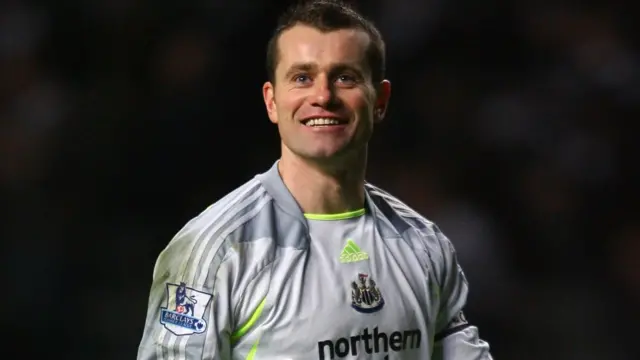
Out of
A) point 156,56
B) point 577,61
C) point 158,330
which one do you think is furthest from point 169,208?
point 577,61

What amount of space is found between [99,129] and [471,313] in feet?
4.44

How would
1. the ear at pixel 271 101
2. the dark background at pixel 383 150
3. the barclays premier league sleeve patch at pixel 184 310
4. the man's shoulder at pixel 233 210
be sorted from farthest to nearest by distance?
the dark background at pixel 383 150, the ear at pixel 271 101, the man's shoulder at pixel 233 210, the barclays premier league sleeve patch at pixel 184 310

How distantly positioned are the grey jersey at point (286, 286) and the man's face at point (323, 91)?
0.42 feet

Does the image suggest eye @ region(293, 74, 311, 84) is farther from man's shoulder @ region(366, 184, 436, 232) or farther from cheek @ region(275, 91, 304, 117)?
man's shoulder @ region(366, 184, 436, 232)

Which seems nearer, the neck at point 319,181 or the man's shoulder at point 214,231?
the man's shoulder at point 214,231

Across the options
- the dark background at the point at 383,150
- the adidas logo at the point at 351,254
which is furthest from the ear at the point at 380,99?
the dark background at the point at 383,150

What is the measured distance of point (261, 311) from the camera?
1.96 m

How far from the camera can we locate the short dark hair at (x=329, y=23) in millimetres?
2086

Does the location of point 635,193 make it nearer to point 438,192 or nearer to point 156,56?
point 438,192

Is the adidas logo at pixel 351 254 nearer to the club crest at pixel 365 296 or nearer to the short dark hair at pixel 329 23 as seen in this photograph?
the club crest at pixel 365 296

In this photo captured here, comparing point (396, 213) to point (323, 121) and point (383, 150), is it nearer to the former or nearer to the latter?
point (323, 121)

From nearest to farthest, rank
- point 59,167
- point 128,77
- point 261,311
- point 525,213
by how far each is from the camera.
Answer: point 261,311 < point 59,167 < point 128,77 < point 525,213

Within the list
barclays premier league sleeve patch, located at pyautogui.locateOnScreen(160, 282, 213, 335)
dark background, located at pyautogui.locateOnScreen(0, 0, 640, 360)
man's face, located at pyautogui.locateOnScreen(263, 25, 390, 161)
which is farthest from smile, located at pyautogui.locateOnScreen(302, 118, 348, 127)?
dark background, located at pyautogui.locateOnScreen(0, 0, 640, 360)

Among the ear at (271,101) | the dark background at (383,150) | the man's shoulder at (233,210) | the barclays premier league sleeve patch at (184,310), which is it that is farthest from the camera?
the dark background at (383,150)
